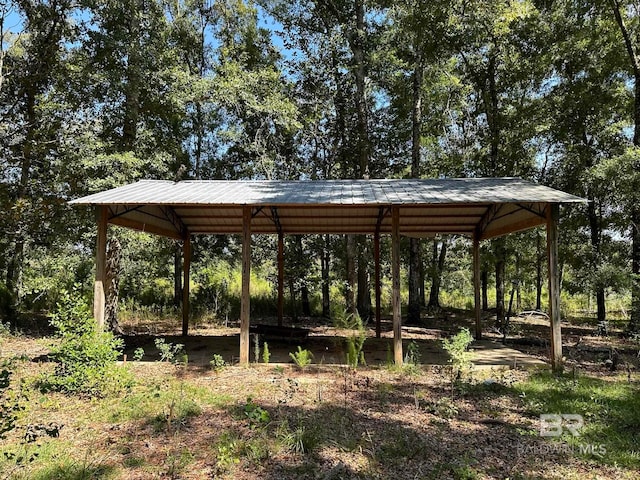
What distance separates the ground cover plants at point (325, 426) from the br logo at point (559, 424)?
0.08 meters

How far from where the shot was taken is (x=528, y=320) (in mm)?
15375

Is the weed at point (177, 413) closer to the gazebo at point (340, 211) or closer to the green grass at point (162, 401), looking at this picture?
the green grass at point (162, 401)

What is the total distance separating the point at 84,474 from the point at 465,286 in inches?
766

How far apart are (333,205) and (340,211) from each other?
231 centimetres

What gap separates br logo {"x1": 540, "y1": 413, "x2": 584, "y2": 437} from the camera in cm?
426

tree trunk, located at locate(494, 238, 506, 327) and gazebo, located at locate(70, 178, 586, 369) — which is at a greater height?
gazebo, located at locate(70, 178, 586, 369)

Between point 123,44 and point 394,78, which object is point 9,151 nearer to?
point 123,44

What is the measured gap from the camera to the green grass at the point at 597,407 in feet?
12.8

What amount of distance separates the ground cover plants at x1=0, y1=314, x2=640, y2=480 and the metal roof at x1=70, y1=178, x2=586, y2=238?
2.55 meters

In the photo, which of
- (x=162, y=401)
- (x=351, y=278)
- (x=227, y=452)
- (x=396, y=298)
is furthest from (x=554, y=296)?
(x=351, y=278)

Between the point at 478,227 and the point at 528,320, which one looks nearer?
the point at 478,227

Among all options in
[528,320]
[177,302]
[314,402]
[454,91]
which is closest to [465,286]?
[528,320]

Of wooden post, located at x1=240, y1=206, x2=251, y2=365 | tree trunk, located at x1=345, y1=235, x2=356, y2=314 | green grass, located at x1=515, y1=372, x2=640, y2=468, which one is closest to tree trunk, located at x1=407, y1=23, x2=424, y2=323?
tree trunk, located at x1=345, y1=235, x2=356, y2=314

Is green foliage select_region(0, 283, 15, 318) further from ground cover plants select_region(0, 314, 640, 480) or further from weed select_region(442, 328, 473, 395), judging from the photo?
weed select_region(442, 328, 473, 395)
